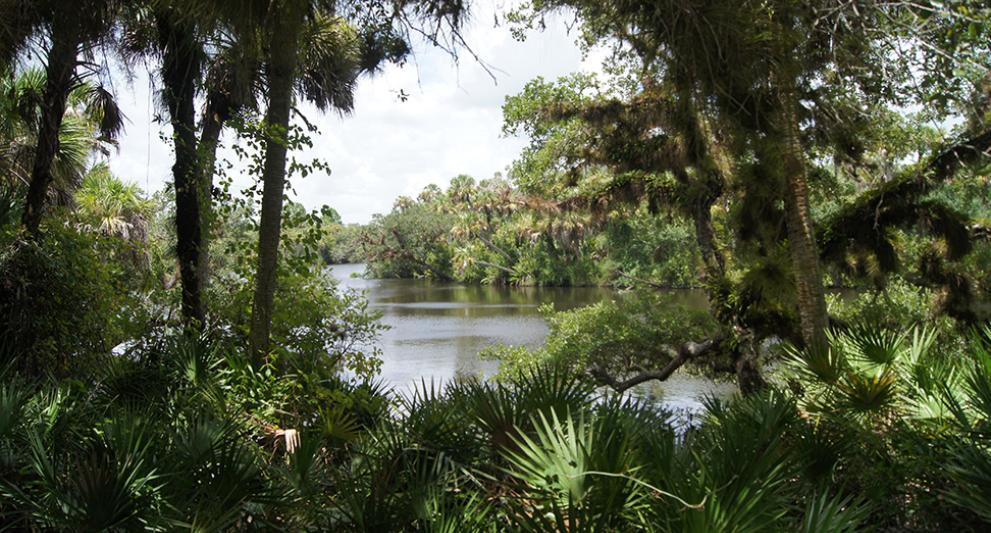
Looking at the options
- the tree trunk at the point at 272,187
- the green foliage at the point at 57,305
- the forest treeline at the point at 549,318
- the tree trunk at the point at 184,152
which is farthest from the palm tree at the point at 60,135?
the tree trunk at the point at 272,187

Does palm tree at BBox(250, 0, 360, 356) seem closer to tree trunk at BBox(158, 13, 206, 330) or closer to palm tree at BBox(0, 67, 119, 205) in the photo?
tree trunk at BBox(158, 13, 206, 330)

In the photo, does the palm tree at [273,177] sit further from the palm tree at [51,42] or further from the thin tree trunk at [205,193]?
the palm tree at [51,42]

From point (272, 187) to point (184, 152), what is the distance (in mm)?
3036

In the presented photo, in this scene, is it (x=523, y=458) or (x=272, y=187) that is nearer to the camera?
(x=523, y=458)

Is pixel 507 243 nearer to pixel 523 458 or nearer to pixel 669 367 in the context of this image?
pixel 669 367

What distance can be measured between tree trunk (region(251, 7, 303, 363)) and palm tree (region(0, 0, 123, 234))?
103 inches

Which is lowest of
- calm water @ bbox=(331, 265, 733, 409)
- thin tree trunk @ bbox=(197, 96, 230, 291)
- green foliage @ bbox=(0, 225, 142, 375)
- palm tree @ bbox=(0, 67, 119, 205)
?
calm water @ bbox=(331, 265, 733, 409)

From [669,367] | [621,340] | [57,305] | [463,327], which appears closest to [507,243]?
[463,327]

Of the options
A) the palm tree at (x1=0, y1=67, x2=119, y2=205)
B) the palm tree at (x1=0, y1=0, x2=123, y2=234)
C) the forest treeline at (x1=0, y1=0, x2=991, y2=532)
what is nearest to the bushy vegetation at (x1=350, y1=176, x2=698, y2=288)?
the forest treeline at (x1=0, y1=0, x2=991, y2=532)

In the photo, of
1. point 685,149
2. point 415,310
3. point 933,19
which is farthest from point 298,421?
point 415,310

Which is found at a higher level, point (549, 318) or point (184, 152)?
point (184, 152)

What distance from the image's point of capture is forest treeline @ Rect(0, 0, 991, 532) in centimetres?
349

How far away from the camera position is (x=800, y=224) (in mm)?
8562

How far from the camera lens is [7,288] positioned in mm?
6926
